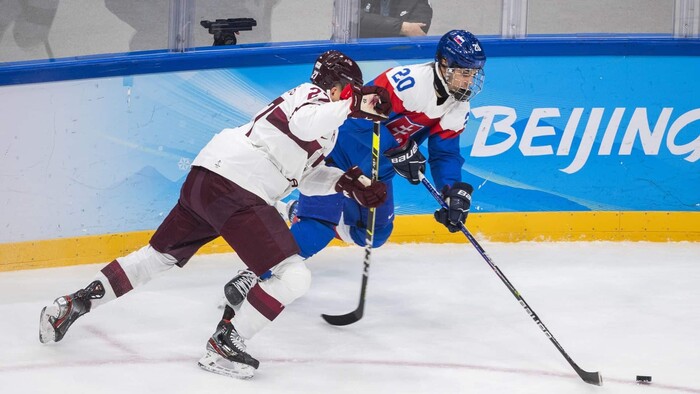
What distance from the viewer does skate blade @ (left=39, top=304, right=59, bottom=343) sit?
393 cm

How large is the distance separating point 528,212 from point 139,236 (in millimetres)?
1991

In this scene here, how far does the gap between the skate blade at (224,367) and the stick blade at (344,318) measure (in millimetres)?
766

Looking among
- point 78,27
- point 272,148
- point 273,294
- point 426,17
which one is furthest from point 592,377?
point 78,27

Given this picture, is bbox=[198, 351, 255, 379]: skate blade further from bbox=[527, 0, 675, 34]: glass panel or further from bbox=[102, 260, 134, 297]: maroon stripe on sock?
bbox=[527, 0, 675, 34]: glass panel

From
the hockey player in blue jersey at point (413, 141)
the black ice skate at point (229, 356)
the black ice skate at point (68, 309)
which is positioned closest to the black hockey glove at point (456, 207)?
the hockey player in blue jersey at point (413, 141)

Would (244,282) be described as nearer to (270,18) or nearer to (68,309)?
(68,309)

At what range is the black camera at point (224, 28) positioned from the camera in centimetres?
543

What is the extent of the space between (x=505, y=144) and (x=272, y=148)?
7.33 feet

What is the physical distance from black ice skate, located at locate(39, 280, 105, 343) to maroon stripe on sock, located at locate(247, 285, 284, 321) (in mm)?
592

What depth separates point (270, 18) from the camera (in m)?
5.57

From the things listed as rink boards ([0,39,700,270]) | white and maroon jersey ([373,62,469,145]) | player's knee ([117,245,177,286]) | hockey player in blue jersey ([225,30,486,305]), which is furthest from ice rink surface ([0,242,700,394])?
white and maroon jersey ([373,62,469,145])

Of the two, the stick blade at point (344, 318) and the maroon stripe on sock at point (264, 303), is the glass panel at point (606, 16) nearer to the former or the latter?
the stick blade at point (344, 318)

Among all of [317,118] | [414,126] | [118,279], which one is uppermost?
[317,118]

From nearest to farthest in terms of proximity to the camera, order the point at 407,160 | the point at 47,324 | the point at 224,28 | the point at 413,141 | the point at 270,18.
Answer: the point at 47,324 < the point at 407,160 < the point at 413,141 < the point at 224,28 < the point at 270,18
